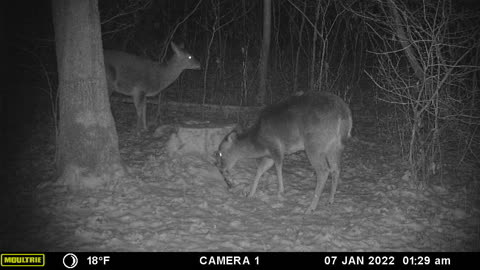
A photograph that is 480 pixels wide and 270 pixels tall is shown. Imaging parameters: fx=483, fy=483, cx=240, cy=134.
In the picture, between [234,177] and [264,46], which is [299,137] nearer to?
[234,177]

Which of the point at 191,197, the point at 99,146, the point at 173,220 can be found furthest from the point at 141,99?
the point at 173,220

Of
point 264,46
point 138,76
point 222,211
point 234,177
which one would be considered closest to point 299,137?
point 234,177

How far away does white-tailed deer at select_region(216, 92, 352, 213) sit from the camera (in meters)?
7.19

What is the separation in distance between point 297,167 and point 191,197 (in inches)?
107

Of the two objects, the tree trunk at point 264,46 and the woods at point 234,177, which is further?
the tree trunk at point 264,46

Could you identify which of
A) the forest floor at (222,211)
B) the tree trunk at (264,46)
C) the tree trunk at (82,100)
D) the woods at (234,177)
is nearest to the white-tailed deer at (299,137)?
the woods at (234,177)
